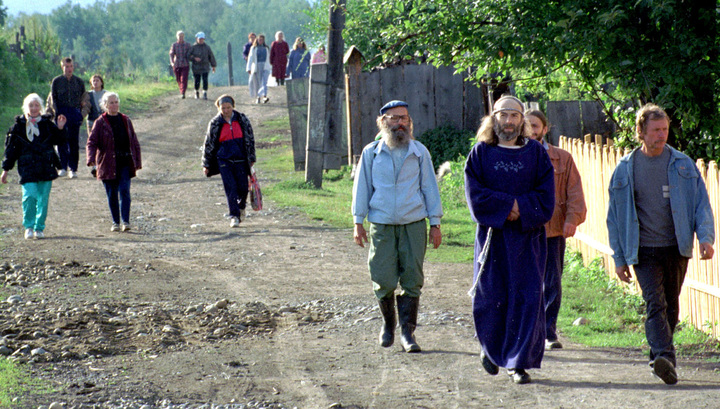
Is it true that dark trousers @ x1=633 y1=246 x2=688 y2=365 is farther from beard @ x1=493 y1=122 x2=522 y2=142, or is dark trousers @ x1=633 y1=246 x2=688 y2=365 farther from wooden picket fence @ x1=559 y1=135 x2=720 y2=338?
beard @ x1=493 y1=122 x2=522 y2=142

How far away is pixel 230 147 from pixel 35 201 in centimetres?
243

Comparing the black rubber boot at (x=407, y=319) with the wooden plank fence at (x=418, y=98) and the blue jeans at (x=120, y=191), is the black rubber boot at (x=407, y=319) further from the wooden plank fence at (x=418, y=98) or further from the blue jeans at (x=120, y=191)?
the wooden plank fence at (x=418, y=98)

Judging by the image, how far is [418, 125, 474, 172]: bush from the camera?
16219 millimetres

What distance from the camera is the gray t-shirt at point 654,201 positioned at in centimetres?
554

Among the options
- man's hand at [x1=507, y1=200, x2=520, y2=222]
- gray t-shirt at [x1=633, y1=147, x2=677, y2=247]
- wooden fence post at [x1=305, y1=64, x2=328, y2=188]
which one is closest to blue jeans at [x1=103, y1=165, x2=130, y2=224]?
wooden fence post at [x1=305, y1=64, x2=328, y2=188]

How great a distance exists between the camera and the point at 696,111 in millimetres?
7898

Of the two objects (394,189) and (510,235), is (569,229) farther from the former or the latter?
(394,189)

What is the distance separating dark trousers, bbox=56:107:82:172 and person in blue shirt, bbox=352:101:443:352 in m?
10.1

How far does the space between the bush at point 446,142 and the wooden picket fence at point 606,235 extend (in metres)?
5.58

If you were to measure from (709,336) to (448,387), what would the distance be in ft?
7.33

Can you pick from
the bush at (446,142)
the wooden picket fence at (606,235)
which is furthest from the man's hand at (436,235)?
the bush at (446,142)

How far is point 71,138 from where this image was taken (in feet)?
50.4

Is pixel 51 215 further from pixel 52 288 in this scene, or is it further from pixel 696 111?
pixel 696 111

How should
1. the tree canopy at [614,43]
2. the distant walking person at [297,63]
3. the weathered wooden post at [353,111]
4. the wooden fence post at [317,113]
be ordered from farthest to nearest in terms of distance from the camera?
1. the distant walking person at [297,63]
2. the weathered wooden post at [353,111]
3. the wooden fence post at [317,113]
4. the tree canopy at [614,43]
